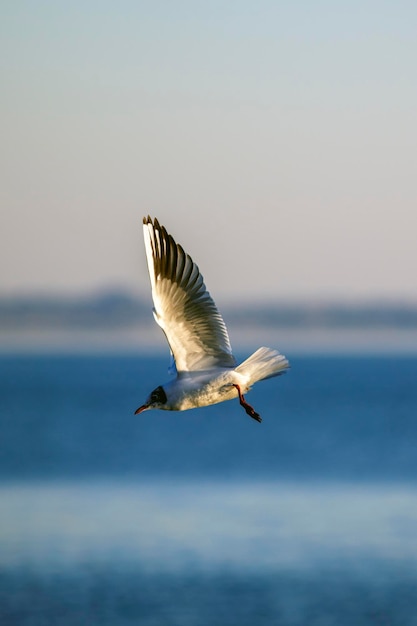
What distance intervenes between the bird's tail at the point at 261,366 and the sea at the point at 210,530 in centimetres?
1185

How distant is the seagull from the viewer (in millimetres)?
16000

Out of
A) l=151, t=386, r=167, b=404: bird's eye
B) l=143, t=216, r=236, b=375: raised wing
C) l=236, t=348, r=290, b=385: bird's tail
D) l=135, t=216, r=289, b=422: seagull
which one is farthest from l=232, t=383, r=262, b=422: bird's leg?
l=151, t=386, r=167, b=404: bird's eye

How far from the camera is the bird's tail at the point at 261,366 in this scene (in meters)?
16.1

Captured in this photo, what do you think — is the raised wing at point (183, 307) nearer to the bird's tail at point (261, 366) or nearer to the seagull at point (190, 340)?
the seagull at point (190, 340)

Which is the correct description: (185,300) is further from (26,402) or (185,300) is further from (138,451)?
(26,402)

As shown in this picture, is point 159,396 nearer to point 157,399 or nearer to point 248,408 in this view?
point 157,399

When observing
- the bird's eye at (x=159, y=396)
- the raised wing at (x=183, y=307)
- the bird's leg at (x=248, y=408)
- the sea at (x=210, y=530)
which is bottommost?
the sea at (x=210, y=530)

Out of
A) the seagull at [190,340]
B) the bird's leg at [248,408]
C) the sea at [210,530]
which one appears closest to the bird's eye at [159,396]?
the seagull at [190,340]

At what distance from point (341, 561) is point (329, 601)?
108 inches

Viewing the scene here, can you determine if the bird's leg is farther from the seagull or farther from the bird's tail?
the bird's tail

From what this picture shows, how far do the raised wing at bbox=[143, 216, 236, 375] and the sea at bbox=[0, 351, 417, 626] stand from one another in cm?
1189

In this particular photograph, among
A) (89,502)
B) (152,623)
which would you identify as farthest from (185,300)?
(89,502)

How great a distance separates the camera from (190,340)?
16219mm

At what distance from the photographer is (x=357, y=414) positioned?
89812 mm
